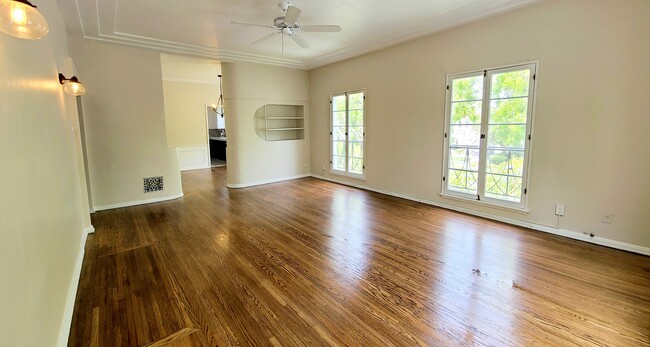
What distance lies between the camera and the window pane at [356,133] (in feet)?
21.2

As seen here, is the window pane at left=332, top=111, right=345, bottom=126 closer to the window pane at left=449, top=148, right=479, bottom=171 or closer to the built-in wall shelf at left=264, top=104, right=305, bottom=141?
the built-in wall shelf at left=264, top=104, right=305, bottom=141

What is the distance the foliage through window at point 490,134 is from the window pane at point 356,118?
2041 millimetres

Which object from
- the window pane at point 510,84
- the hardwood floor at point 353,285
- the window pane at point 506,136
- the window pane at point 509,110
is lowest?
the hardwood floor at point 353,285

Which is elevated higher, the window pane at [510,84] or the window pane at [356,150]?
the window pane at [510,84]

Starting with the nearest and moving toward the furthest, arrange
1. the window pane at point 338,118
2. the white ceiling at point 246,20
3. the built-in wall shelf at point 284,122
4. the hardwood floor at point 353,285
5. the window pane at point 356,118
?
1. the hardwood floor at point 353,285
2. the white ceiling at point 246,20
3. the window pane at point 356,118
4. the window pane at point 338,118
5. the built-in wall shelf at point 284,122

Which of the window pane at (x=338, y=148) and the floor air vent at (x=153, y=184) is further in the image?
the window pane at (x=338, y=148)

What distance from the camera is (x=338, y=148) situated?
7113mm

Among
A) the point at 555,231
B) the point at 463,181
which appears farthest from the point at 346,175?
the point at 555,231

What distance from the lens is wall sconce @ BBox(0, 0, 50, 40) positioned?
1.23 meters

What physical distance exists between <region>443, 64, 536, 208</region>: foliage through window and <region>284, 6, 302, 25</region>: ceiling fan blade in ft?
8.48

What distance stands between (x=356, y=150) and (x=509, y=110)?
10.4 feet

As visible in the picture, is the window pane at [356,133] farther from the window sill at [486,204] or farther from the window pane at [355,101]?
the window sill at [486,204]

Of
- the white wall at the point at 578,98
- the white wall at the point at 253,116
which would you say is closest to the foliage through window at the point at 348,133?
the white wall at the point at 253,116

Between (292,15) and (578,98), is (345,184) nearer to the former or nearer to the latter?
(292,15)
